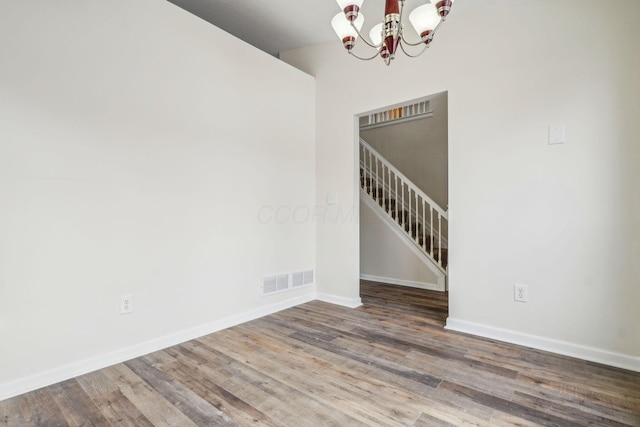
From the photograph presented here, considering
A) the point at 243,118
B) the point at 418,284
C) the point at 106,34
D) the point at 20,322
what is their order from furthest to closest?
1. the point at 418,284
2. the point at 243,118
3. the point at 106,34
4. the point at 20,322

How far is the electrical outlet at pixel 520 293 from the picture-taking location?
247 cm

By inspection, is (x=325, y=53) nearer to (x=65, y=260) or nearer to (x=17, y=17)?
(x=17, y=17)

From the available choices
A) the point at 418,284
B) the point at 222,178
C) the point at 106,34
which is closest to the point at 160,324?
the point at 222,178

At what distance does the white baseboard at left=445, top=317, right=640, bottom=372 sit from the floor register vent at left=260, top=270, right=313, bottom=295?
1584 millimetres

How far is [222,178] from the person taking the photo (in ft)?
9.25

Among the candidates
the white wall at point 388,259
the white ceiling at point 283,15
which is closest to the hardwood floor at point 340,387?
the white wall at point 388,259

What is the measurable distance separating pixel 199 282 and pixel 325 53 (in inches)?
113

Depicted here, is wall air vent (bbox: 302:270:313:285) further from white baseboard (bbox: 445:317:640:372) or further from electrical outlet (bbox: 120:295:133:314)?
electrical outlet (bbox: 120:295:133:314)

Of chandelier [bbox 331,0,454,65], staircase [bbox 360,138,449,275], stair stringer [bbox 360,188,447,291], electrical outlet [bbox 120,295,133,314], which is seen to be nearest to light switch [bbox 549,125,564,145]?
chandelier [bbox 331,0,454,65]

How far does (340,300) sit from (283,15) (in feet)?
9.97

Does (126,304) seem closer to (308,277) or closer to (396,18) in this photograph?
(308,277)

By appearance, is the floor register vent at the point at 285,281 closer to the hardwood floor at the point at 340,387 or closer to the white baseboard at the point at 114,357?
the white baseboard at the point at 114,357

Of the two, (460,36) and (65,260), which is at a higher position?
(460,36)

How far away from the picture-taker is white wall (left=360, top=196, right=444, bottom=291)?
4348 millimetres
